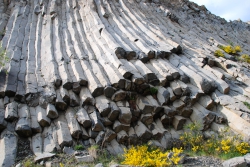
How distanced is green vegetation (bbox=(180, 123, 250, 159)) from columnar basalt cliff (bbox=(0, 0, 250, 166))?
358 millimetres

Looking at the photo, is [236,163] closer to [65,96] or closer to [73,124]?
[73,124]

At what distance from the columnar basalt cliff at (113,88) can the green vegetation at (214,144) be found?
358 millimetres

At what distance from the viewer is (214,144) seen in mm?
6934

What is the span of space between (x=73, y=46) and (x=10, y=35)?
3.71 meters

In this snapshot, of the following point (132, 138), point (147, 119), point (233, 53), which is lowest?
point (132, 138)

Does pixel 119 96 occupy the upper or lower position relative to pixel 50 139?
upper

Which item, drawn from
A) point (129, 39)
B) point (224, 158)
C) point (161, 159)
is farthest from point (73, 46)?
point (224, 158)

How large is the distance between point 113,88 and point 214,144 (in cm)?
354

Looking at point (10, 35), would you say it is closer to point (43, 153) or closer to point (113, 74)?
point (113, 74)

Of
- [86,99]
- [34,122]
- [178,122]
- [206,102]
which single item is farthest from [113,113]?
[206,102]

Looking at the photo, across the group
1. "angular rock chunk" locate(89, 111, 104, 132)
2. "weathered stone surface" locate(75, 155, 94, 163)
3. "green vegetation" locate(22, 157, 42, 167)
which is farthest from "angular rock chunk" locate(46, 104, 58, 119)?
"weathered stone surface" locate(75, 155, 94, 163)

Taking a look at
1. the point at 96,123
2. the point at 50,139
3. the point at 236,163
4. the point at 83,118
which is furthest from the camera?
the point at 83,118

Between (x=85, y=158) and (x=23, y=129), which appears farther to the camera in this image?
(x=23, y=129)

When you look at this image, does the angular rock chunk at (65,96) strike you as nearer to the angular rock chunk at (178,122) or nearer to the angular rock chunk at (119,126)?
the angular rock chunk at (119,126)
